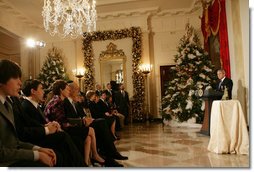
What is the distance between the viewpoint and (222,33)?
4.88m

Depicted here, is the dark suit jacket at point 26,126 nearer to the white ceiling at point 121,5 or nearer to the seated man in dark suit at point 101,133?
the seated man in dark suit at point 101,133

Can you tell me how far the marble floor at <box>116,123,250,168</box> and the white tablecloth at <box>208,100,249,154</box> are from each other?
0.41ft

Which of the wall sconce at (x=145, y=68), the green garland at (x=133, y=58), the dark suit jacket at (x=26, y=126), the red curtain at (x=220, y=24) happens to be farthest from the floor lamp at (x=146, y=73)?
the dark suit jacket at (x=26, y=126)

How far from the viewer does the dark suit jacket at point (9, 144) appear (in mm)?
1569

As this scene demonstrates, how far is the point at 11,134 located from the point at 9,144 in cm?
7

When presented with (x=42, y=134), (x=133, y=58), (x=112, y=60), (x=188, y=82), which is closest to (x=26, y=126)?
(x=42, y=134)

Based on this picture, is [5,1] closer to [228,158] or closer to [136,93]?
[136,93]

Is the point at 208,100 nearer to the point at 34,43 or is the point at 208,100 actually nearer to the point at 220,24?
the point at 220,24

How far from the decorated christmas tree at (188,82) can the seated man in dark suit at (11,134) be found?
4.91 meters

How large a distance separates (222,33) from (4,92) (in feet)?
14.2

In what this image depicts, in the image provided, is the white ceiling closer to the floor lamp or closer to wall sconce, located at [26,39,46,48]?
wall sconce, located at [26,39,46,48]

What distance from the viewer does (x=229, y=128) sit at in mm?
3242

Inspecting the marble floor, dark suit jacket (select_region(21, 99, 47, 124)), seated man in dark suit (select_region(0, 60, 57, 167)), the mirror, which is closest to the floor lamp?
the mirror

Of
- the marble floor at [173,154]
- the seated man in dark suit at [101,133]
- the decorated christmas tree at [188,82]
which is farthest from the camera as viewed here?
the decorated christmas tree at [188,82]
